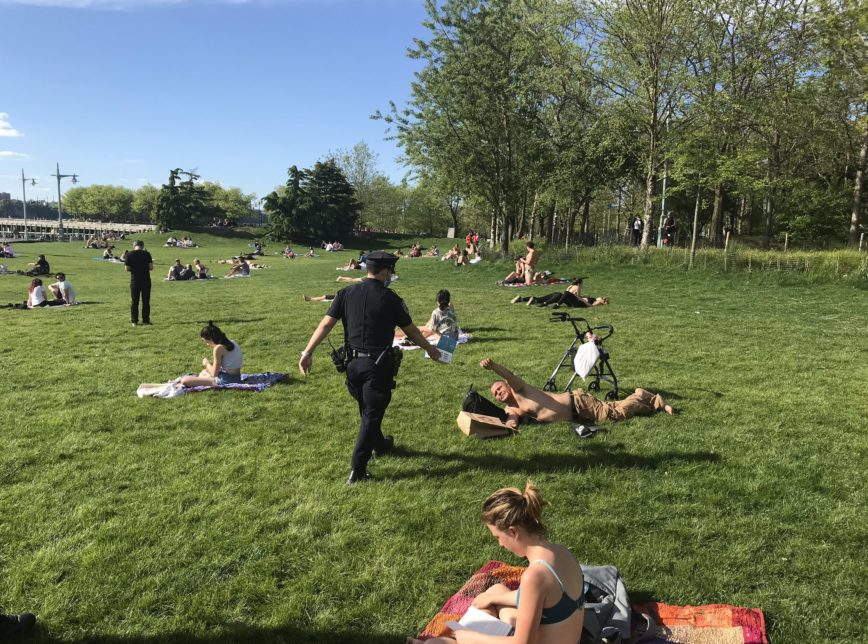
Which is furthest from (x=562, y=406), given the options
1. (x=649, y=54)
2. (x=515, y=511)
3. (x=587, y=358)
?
(x=649, y=54)

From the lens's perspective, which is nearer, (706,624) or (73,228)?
(706,624)

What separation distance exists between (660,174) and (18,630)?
27074 millimetres

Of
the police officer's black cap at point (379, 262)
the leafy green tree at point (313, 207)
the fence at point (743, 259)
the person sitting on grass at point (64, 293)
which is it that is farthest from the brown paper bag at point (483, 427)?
the leafy green tree at point (313, 207)

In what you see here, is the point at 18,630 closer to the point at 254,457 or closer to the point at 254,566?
the point at 254,566

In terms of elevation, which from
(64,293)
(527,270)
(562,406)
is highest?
(527,270)

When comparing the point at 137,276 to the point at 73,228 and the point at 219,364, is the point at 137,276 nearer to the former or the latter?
the point at 219,364

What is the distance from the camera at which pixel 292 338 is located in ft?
37.3

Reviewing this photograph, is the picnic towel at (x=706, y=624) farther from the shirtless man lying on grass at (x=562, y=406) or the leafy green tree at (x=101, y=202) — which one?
the leafy green tree at (x=101, y=202)

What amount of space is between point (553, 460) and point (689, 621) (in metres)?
2.25

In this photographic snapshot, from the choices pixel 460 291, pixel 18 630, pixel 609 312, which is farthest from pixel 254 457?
pixel 460 291

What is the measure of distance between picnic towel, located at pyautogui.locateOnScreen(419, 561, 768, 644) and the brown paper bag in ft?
8.25

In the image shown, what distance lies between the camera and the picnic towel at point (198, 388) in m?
7.35

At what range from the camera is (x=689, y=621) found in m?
3.26

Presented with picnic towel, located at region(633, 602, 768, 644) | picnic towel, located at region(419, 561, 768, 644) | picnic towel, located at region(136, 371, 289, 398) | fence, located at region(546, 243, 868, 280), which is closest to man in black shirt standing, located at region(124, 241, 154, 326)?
picnic towel, located at region(136, 371, 289, 398)
